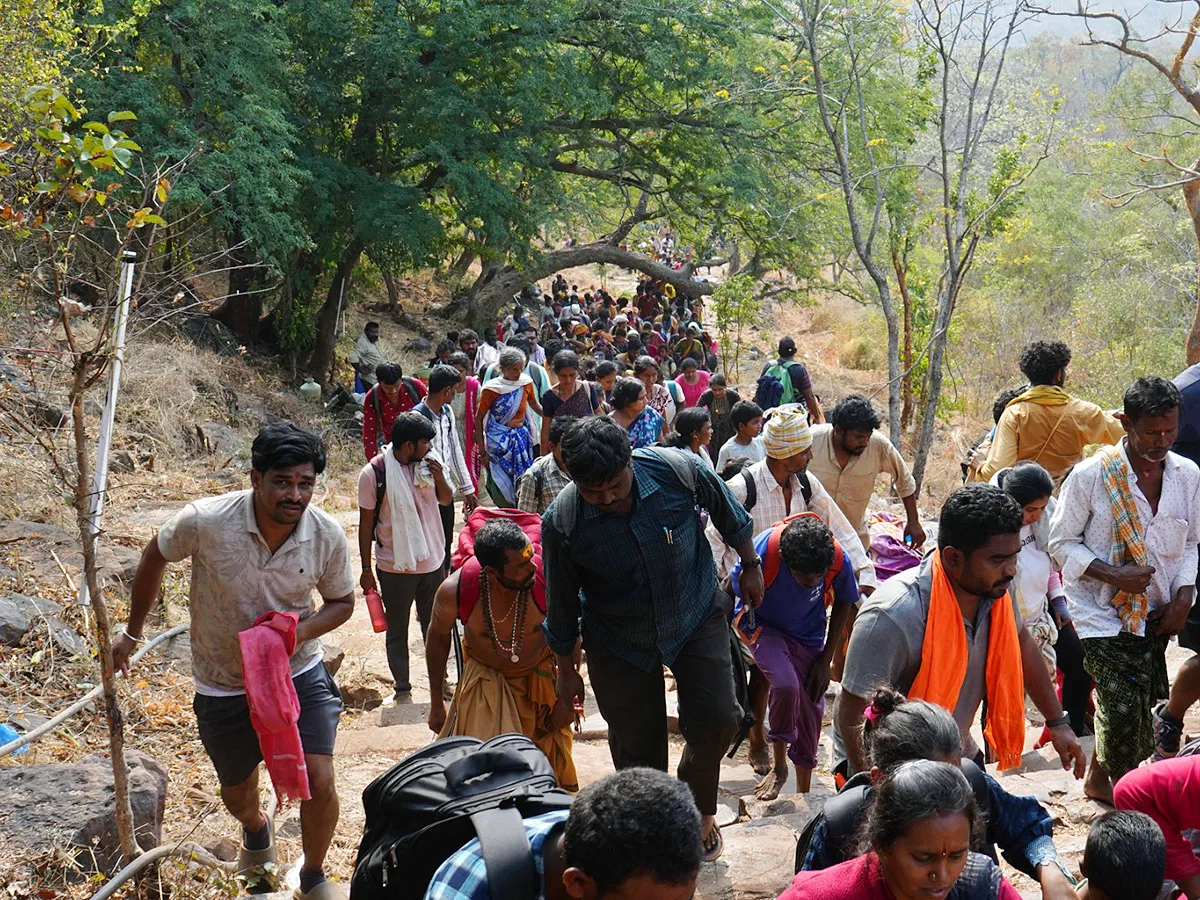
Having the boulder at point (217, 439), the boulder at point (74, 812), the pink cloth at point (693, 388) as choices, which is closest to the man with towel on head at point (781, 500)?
the boulder at point (74, 812)

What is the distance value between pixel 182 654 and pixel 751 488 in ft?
12.2

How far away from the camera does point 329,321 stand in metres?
18.1

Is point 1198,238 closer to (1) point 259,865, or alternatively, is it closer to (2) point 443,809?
(1) point 259,865

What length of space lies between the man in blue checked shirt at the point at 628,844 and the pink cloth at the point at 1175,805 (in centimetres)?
180

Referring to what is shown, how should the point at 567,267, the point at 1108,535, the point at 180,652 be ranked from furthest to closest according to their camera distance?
the point at 567,267
the point at 180,652
the point at 1108,535

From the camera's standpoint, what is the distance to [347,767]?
19.1 feet

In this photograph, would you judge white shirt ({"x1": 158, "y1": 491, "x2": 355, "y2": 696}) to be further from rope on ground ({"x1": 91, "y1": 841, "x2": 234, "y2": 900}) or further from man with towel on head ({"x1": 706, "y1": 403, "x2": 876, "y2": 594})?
man with towel on head ({"x1": 706, "y1": 403, "x2": 876, "y2": 594})

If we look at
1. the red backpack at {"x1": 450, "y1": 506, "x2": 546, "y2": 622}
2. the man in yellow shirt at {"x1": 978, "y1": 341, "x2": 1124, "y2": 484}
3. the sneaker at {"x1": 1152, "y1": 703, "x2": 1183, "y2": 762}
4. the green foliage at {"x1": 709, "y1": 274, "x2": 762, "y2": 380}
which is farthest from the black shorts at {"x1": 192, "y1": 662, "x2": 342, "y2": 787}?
the green foliage at {"x1": 709, "y1": 274, "x2": 762, "y2": 380}

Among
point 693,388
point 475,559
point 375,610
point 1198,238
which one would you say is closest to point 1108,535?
point 475,559

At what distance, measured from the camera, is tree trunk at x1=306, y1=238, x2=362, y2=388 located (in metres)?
17.7

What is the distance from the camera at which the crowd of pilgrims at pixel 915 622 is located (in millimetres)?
2770

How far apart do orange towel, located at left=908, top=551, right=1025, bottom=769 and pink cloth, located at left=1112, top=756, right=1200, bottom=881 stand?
38 centimetres

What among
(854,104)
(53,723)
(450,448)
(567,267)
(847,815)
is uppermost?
(854,104)

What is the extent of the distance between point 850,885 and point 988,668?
48.0 inches
